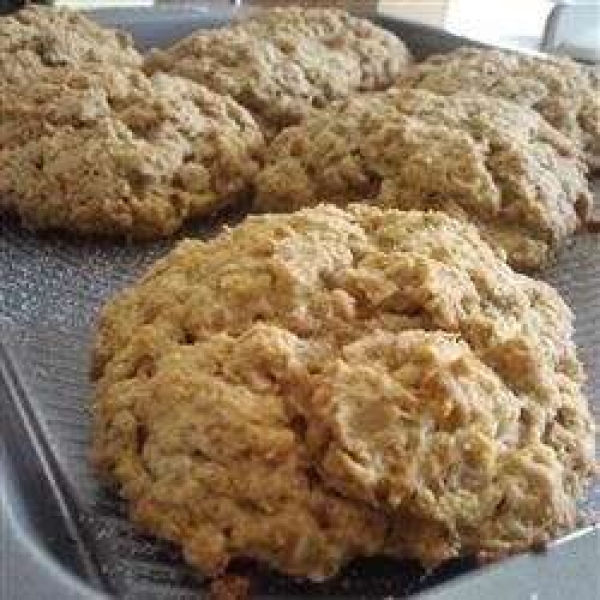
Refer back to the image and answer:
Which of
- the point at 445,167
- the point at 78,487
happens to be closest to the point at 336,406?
the point at 78,487

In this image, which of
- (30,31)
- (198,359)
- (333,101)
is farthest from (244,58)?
(198,359)

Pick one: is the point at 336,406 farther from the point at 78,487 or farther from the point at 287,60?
the point at 287,60

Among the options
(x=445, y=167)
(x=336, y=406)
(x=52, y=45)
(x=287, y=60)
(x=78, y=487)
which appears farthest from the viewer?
(x=287, y=60)

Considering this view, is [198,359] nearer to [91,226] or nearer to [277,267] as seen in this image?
[277,267]

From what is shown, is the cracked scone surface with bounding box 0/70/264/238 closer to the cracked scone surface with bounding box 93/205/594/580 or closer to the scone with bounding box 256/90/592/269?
the scone with bounding box 256/90/592/269

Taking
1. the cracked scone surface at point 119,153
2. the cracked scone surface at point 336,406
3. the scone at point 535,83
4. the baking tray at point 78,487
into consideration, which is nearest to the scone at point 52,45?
the cracked scone surface at point 119,153

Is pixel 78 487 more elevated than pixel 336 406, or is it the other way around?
pixel 336 406
